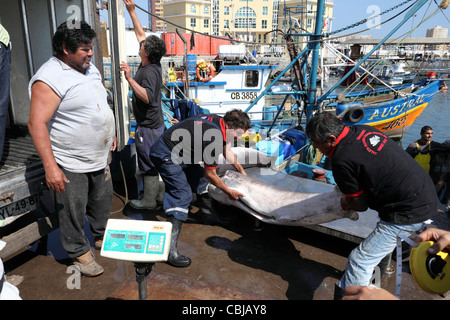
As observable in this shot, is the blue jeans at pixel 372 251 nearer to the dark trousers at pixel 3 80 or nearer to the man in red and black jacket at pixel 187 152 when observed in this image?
the man in red and black jacket at pixel 187 152

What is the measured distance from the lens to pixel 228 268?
11.2ft

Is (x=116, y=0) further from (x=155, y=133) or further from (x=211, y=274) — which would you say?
(x=211, y=274)

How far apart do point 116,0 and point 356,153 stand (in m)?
3.01

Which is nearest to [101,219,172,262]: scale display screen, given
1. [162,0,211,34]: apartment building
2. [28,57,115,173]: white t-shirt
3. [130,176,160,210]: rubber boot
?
[28,57,115,173]: white t-shirt

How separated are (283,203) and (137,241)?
1944 mm

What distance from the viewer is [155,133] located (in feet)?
14.0

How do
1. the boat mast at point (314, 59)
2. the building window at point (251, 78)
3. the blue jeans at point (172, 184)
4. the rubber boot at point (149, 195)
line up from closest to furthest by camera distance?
1. the blue jeans at point (172, 184)
2. the rubber boot at point (149, 195)
3. the boat mast at point (314, 59)
4. the building window at point (251, 78)

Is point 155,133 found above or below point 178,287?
above

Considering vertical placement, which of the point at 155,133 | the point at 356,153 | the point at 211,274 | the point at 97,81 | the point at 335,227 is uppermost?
the point at 97,81

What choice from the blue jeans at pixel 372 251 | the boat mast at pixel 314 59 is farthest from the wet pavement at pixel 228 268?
the boat mast at pixel 314 59

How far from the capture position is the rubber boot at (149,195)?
4438 millimetres

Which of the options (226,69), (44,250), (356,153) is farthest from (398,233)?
(226,69)

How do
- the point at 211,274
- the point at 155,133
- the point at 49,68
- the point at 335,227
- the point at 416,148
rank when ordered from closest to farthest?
the point at 49,68 < the point at 211,274 < the point at 335,227 < the point at 155,133 < the point at 416,148

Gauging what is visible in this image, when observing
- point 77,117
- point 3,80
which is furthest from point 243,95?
point 77,117
